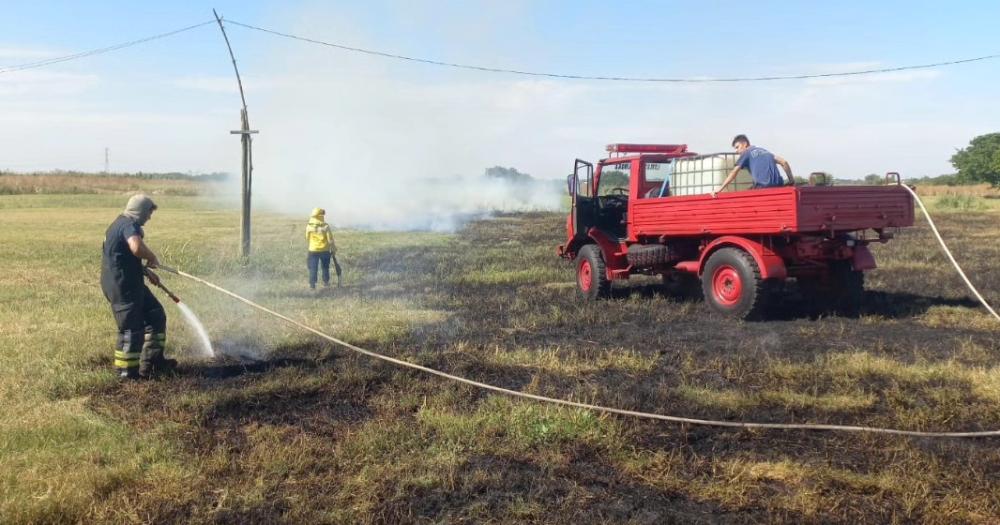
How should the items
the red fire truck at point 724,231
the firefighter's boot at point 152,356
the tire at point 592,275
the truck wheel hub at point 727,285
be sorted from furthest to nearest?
the tire at point 592,275
the truck wheel hub at point 727,285
the red fire truck at point 724,231
the firefighter's boot at point 152,356

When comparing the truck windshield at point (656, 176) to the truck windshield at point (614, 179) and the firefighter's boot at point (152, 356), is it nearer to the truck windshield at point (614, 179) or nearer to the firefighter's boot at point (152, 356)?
the truck windshield at point (614, 179)

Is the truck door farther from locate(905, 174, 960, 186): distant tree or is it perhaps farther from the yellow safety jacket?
locate(905, 174, 960, 186): distant tree

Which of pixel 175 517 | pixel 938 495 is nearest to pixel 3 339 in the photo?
pixel 175 517

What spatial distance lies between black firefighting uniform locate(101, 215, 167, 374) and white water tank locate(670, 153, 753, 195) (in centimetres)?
681

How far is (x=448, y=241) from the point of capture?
76.1 ft

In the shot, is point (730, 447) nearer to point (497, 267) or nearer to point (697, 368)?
point (697, 368)

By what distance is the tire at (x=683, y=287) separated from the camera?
11562 mm

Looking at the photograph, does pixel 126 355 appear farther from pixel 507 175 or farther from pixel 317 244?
pixel 507 175

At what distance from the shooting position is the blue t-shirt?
9.38 meters


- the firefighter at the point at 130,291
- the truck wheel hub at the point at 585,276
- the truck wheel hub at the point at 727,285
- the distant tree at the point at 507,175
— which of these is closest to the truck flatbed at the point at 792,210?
the truck wheel hub at the point at 727,285

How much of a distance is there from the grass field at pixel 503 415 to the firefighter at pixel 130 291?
258 millimetres

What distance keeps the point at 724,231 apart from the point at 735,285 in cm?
66


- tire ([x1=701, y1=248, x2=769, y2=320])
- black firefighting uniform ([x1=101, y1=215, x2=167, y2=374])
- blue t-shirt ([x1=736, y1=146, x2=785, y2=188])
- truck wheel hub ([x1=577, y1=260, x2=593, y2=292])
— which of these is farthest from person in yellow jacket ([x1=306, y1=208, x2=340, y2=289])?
blue t-shirt ([x1=736, y1=146, x2=785, y2=188])

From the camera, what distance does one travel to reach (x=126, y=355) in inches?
264
